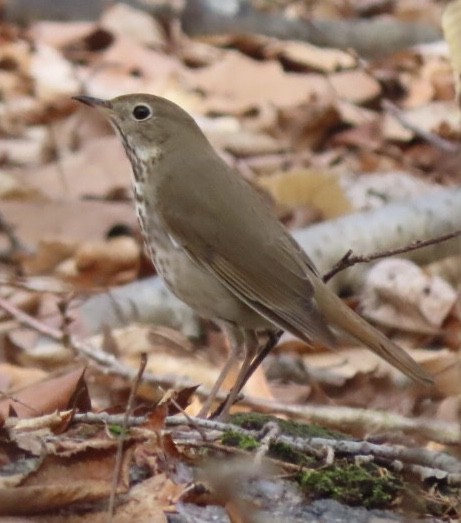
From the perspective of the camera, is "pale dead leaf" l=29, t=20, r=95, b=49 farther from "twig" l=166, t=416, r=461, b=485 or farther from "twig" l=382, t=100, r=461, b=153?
"twig" l=166, t=416, r=461, b=485

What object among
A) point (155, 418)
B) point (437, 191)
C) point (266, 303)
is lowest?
point (437, 191)

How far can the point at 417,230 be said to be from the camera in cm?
652

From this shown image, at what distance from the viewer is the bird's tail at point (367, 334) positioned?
12.7ft

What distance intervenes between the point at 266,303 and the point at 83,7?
291 inches

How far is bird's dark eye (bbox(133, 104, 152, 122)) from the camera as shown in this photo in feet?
15.4

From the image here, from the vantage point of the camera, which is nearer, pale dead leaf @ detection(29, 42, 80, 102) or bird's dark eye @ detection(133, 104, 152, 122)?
bird's dark eye @ detection(133, 104, 152, 122)

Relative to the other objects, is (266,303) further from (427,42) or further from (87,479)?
(427,42)

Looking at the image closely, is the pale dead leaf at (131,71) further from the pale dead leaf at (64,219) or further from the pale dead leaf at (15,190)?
the pale dead leaf at (64,219)

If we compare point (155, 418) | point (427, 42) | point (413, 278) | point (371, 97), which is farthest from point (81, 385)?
point (427, 42)

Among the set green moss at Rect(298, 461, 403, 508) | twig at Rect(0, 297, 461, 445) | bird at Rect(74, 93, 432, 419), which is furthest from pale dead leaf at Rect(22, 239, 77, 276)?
green moss at Rect(298, 461, 403, 508)

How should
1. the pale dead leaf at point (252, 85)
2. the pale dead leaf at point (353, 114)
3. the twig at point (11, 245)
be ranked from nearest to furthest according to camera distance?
the twig at point (11, 245) → the pale dead leaf at point (353, 114) → the pale dead leaf at point (252, 85)

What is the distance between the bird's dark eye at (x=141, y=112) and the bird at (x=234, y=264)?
0.34 metres

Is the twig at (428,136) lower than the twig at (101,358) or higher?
lower

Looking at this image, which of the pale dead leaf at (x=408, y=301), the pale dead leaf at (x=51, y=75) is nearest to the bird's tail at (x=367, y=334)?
the pale dead leaf at (x=408, y=301)
